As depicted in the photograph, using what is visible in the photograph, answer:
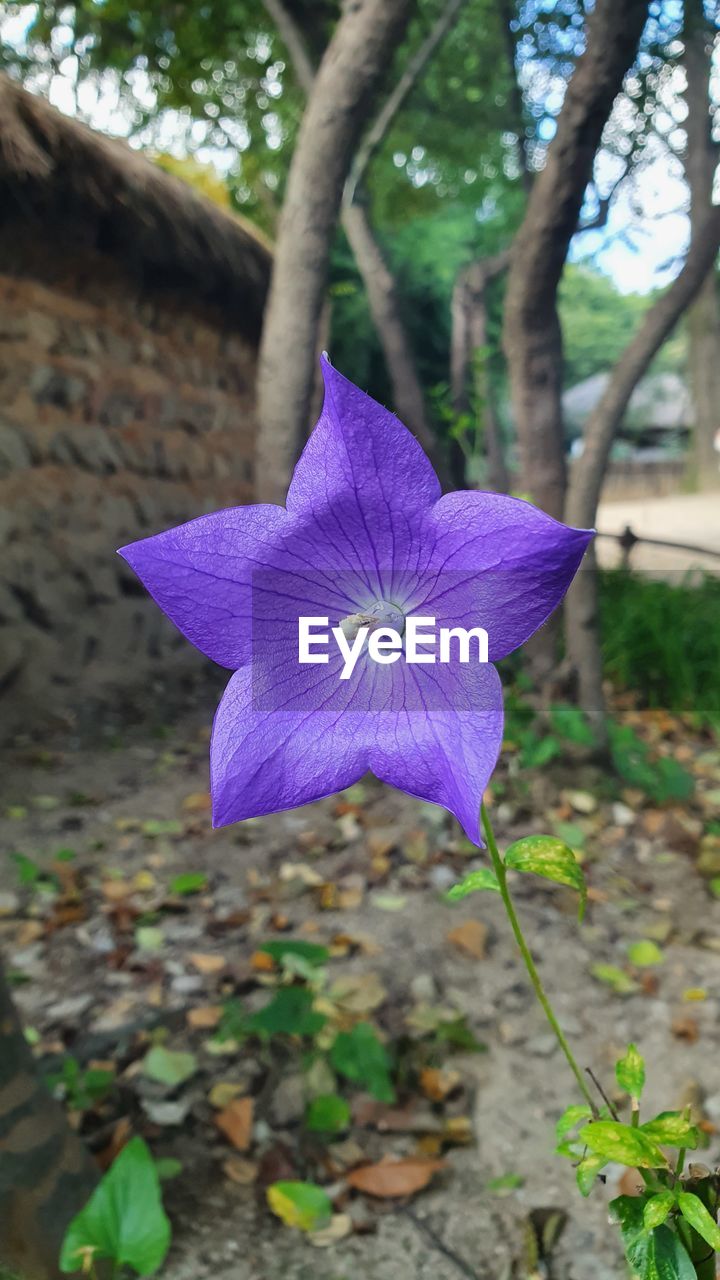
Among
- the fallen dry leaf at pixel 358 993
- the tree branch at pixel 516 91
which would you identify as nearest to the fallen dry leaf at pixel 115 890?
the fallen dry leaf at pixel 358 993

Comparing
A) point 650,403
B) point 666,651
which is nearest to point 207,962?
point 666,651

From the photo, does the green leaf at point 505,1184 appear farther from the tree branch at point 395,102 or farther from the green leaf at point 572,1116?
the tree branch at point 395,102

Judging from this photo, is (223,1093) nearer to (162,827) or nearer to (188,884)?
(188,884)

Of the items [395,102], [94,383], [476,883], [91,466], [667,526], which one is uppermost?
[395,102]

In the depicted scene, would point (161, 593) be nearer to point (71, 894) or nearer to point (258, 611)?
point (258, 611)

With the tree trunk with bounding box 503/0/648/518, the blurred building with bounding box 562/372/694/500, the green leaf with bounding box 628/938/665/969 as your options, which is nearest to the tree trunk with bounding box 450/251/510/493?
the blurred building with bounding box 562/372/694/500

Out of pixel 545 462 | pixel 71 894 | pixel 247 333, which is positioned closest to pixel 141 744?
pixel 71 894
